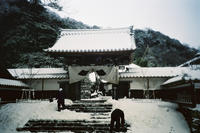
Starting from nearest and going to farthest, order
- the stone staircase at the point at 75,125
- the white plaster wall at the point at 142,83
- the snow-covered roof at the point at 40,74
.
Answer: the stone staircase at the point at 75,125
the white plaster wall at the point at 142,83
the snow-covered roof at the point at 40,74

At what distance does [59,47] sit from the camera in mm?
18344

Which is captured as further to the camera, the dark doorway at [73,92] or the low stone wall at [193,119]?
the dark doorway at [73,92]

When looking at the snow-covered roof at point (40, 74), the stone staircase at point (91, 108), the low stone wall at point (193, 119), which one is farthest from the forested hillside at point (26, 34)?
the low stone wall at point (193, 119)

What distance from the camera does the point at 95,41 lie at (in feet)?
63.5

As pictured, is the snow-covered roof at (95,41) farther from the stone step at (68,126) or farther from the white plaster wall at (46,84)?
the stone step at (68,126)

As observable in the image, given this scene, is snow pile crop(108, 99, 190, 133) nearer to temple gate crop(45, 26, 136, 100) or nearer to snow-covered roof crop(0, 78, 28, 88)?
temple gate crop(45, 26, 136, 100)

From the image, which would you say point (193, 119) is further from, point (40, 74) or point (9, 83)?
point (40, 74)

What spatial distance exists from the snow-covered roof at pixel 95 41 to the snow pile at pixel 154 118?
5.17 m

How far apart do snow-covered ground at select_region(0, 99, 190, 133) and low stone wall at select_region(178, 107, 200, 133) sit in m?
0.32

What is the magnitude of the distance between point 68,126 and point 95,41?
9967mm

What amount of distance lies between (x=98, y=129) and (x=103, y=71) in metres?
7.42

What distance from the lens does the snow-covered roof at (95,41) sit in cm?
1731

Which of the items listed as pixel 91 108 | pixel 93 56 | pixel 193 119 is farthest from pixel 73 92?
pixel 193 119

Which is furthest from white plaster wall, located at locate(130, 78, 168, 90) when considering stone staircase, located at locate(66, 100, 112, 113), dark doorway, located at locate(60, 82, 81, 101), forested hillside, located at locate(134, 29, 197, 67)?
forested hillside, located at locate(134, 29, 197, 67)
